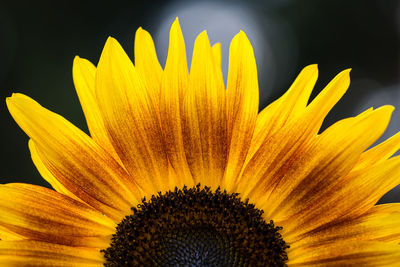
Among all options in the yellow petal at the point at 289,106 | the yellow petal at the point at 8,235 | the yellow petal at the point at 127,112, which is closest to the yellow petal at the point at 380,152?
the yellow petal at the point at 289,106

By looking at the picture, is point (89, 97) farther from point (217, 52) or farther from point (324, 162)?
point (324, 162)

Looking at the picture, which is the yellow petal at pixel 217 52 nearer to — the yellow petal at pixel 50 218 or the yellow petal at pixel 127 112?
the yellow petal at pixel 127 112

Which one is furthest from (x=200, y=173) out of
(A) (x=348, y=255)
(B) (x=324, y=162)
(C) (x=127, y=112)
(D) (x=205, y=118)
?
(A) (x=348, y=255)

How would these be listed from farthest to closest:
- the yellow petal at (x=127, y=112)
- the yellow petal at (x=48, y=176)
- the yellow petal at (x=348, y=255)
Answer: the yellow petal at (x=48, y=176), the yellow petal at (x=127, y=112), the yellow petal at (x=348, y=255)

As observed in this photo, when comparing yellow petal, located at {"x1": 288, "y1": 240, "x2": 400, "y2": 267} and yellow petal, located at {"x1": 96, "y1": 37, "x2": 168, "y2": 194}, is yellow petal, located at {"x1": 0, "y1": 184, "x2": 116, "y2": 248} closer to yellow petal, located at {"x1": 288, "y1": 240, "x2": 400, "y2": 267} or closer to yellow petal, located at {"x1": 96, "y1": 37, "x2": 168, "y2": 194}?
yellow petal, located at {"x1": 96, "y1": 37, "x2": 168, "y2": 194}

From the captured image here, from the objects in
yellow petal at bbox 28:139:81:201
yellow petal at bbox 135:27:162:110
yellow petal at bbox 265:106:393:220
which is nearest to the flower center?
yellow petal at bbox 265:106:393:220

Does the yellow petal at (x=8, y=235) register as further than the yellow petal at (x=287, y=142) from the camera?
Yes
